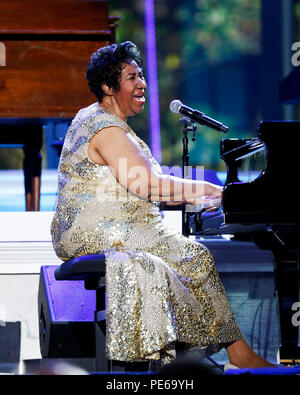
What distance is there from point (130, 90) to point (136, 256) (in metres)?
0.64

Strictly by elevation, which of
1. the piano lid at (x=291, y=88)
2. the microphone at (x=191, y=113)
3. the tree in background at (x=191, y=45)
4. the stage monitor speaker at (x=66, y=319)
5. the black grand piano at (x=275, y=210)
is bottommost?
the stage monitor speaker at (x=66, y=319)

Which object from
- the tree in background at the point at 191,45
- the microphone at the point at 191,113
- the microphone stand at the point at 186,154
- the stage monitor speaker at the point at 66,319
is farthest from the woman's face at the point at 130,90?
the tree in background at the point at 191,45

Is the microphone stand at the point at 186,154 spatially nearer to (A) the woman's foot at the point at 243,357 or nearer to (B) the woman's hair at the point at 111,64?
(B) the woman's hair at the point at 111,64

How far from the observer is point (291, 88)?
3.72 metres

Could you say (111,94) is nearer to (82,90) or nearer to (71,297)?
(71,297)

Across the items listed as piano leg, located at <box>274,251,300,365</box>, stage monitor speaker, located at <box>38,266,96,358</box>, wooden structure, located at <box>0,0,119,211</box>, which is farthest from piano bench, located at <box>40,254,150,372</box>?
wooden structure, located at <box>0,0,119,211</box>

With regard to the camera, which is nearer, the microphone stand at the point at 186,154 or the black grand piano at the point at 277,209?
the black grand piano at the point at 277,209

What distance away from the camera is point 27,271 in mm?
3398

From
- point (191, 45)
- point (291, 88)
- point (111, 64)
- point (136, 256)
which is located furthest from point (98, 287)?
A: point (191, 45)

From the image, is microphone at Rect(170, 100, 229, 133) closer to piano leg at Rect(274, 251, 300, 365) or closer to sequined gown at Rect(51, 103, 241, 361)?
sequined gown at Rect(51, 103, 241, 361)

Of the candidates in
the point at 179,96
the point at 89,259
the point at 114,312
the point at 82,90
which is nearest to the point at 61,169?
the point at 89,259

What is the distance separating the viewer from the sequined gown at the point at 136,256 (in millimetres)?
2461

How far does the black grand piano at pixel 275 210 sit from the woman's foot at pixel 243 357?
18cm

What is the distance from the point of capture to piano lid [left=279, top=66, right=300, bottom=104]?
3668 mm
